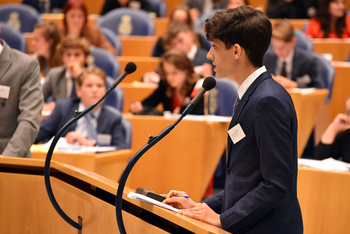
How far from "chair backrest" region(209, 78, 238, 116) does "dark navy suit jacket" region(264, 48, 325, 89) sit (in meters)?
0.62

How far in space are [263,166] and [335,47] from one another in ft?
13.0

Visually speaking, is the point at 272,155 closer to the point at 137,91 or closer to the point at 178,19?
the point at 137,91

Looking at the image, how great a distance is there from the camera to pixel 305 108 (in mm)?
3410

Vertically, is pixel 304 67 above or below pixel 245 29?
below

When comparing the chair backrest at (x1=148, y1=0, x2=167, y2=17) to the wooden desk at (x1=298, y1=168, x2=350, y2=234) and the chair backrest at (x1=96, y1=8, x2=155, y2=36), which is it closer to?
the chair backrest at (x1=96, y1=8, x2=155, y2=36)

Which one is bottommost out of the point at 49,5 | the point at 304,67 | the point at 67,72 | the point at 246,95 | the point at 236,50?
the point at 67,72

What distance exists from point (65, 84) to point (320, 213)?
248 cm

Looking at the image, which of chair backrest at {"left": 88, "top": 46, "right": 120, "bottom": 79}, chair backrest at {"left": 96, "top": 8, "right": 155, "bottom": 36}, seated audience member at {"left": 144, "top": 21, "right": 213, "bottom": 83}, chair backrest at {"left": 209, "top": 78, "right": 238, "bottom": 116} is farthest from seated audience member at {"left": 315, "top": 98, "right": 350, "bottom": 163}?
chair backrest at {"left": 96, "top": 8, "right": 155, "bottom": 36}

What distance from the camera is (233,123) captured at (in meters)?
1.24

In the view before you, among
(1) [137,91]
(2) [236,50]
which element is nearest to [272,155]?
(2) [236,50]

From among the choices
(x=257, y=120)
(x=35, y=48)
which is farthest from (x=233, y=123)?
(x=35, y=48)

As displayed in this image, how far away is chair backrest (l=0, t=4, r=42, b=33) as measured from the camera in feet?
19.8

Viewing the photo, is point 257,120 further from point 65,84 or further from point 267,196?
point 65,84

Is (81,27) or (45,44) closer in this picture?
(45,44)
